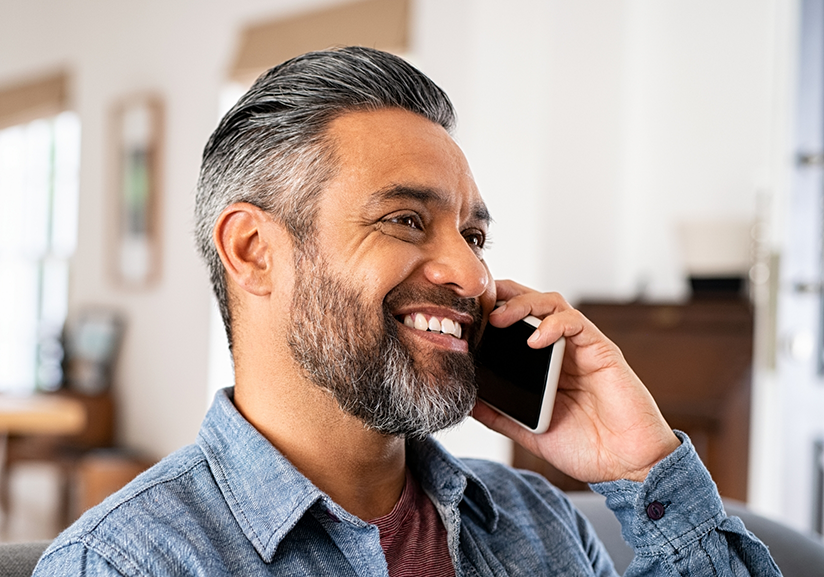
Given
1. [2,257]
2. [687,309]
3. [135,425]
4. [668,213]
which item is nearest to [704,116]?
[668,213]

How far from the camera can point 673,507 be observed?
114 centimetres

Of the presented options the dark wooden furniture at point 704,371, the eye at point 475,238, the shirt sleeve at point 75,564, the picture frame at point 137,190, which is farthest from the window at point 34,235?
the shirt sleeve at point 75,564

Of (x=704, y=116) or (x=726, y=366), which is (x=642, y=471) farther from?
(x=704, y=116)

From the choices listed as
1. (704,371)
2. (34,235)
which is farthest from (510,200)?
(34,235)

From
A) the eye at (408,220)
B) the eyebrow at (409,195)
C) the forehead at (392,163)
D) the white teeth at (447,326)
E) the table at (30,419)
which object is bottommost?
the table at (30,419)

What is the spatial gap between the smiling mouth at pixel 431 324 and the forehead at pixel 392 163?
0.49 ft

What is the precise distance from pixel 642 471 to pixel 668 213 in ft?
7.57

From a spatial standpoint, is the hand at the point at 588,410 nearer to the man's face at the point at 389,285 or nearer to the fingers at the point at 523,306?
the fingers at the point at 523,306

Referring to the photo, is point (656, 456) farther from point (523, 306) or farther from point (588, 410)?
point (523, 306)

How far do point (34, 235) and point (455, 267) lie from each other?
602cm

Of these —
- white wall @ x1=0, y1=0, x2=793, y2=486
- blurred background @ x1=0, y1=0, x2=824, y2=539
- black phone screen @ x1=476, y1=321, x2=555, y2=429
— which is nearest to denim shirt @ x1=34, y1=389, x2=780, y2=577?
black phone screen @ x1=476, y1=321, x2=555, y2=429

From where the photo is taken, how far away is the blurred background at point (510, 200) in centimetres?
237

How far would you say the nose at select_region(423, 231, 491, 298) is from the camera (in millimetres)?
1095

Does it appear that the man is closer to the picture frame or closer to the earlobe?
the earlobe
